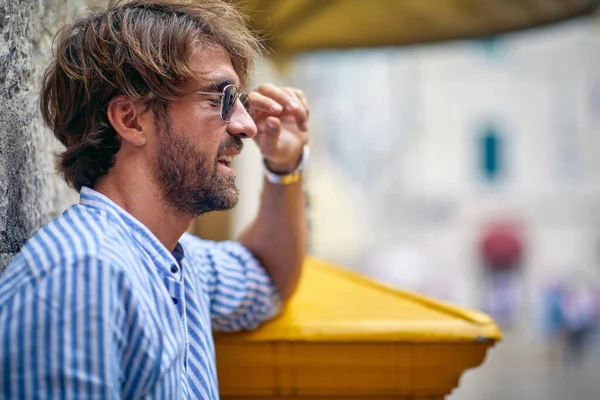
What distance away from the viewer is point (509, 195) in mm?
16656

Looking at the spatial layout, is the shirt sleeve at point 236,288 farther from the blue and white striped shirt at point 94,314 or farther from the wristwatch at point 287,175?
the blue and white striped shirt at point 94,314

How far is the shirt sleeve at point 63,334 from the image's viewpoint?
2.85 feet

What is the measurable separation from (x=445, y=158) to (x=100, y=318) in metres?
16.3

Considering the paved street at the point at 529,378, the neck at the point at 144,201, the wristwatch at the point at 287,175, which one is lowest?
the paved street at the point at 529,378

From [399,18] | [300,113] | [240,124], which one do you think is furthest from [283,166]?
[399,18]

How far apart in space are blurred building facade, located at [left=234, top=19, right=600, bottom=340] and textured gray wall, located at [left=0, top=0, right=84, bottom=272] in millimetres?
14344

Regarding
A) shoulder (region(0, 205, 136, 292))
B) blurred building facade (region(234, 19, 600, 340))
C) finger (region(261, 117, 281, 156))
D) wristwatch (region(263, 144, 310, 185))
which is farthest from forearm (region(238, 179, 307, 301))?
blurred building facade (region(234, 19, 600, 340))

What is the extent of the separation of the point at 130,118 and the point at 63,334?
18.4 inches

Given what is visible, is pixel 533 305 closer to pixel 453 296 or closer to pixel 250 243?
pixel 453 296

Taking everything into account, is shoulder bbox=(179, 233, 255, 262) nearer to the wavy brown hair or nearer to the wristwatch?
the wristwatch

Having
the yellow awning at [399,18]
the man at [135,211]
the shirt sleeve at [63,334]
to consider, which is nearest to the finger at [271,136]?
the man at [135,211]

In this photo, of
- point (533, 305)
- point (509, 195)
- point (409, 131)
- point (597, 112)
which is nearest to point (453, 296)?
point (533, 305)

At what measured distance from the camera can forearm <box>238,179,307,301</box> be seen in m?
1.72

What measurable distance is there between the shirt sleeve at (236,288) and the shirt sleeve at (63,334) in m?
0.60
